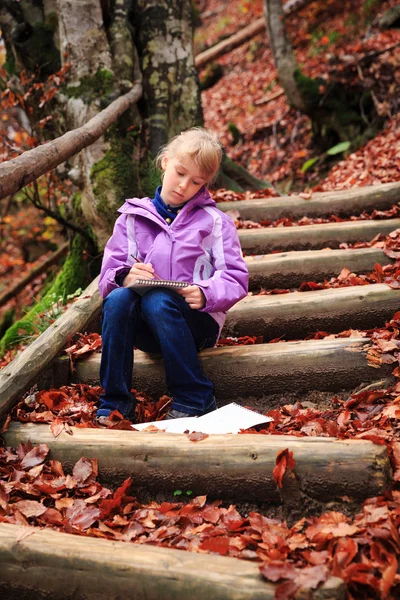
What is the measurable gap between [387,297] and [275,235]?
50.1 inches

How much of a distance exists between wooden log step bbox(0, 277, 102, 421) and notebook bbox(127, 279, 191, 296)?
0.66 meters

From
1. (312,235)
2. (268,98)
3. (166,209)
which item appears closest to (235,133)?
(268,98)

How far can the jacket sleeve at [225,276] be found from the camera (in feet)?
9.33

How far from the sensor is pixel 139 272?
112 inches

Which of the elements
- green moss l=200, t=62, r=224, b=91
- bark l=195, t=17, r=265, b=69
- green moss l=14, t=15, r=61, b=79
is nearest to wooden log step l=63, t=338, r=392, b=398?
green moss l=14, t=15, r=61, b=79

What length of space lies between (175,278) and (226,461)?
3.61 ft

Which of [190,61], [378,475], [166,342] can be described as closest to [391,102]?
[190,61]

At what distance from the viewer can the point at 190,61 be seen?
206 inches

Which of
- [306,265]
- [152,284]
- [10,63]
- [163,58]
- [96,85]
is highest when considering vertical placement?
[10,63]

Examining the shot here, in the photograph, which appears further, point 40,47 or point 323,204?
point 40,47

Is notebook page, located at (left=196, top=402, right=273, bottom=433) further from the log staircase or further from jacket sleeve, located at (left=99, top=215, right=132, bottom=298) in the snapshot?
jacket sleeve, located at (left=99, top=215, right=132, bottom=298)

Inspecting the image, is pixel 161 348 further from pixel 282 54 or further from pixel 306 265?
pixel 282 54

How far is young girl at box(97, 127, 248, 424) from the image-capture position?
279 centimetres

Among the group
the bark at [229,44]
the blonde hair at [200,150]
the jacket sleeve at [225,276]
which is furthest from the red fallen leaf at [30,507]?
the bark at [229,44]
